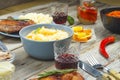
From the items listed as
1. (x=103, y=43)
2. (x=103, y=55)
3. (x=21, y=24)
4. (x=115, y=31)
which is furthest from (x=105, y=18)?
(x=21, y=24)

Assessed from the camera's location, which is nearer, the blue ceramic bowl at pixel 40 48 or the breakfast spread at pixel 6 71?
the breakfast spread at pixel 6 71

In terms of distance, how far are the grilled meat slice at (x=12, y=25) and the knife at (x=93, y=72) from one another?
0.49m

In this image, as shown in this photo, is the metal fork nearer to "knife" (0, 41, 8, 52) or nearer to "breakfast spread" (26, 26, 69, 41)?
"breakfast spread" (26, 26, 69, 41)

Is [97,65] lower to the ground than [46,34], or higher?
lower

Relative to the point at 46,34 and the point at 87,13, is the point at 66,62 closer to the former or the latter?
the point at 46,34

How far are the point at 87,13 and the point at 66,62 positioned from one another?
2.38 feet

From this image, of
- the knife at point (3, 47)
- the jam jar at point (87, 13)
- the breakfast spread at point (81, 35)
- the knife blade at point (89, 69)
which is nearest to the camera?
the knife blade at point (89, 69)

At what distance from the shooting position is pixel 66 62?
1.11 metres

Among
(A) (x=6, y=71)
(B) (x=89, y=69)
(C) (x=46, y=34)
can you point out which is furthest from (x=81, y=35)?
(A) (x=6, y=71)

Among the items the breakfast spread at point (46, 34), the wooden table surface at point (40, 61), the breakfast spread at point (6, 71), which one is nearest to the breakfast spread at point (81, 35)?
the wooden table surface at point (40, 61)

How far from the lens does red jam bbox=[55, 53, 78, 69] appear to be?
3.64ft

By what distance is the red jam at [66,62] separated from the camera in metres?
1.11

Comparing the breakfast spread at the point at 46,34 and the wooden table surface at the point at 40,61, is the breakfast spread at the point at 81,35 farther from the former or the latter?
the breakfast spread at the point at 46,34

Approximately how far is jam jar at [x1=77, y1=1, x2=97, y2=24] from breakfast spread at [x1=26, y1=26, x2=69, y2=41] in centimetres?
45
